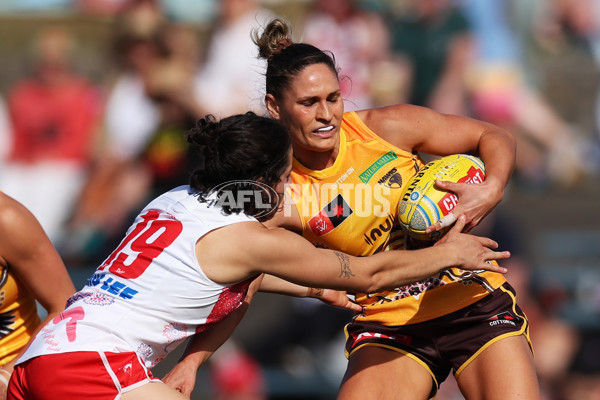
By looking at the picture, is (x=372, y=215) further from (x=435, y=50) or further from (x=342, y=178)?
(x=435, y=50)

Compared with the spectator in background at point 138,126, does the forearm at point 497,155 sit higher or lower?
higher

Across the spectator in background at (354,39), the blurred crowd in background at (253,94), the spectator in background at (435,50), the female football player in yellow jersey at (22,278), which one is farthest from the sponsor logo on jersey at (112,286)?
the spectator in background at (435,50)

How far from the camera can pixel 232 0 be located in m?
8.29

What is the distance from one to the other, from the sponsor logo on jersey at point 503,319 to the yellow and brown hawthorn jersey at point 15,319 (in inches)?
88.4

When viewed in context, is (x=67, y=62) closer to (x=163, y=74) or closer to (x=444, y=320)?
(x=163, y=74)

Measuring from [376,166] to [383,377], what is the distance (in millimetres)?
1022

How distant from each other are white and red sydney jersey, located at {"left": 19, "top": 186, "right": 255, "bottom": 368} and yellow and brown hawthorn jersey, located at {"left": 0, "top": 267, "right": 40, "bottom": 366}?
653 mm

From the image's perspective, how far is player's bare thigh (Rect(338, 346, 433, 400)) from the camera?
3.77 metres

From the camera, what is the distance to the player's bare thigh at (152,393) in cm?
299

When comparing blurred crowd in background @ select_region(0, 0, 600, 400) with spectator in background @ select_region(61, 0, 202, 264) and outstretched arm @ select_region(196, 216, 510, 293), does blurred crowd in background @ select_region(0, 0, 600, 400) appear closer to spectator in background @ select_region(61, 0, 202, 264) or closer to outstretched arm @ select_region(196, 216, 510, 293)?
spectator in background @ select_region(61, 0, 202, 264)

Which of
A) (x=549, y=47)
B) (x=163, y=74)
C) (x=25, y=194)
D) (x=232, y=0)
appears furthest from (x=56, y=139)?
(x=549, y=47)

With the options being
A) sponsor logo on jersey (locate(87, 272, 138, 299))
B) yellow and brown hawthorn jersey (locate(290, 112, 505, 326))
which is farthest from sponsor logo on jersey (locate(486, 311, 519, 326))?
sponsor logo on jersey (locate(87, 272, 138, 299))

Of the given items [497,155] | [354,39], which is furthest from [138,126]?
[497,155]

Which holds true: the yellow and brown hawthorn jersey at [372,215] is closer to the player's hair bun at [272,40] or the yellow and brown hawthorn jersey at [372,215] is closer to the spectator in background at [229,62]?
the player's hair bun at [272,40]
